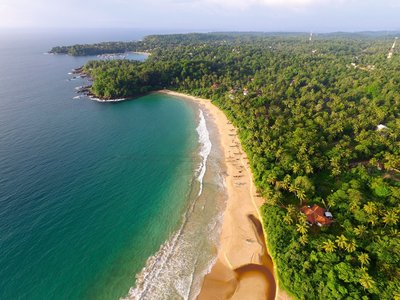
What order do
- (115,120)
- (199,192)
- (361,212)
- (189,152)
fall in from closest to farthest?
(361,212)
(199,192)
(189,152)
(115,120)

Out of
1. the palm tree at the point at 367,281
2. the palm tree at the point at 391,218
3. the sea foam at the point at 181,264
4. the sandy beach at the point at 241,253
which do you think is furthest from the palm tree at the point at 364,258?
the sea foam at the point at 181,264

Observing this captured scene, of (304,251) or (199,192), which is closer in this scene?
(304,251)

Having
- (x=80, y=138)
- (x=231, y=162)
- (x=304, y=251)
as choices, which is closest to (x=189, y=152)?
(x=231, y=162)

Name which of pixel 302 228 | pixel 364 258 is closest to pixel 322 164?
pixel 302 228

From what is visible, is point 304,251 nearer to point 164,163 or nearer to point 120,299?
point 120,299

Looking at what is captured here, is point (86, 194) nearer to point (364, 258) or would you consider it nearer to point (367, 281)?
point (367, 281)

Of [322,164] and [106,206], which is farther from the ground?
[322,164]
